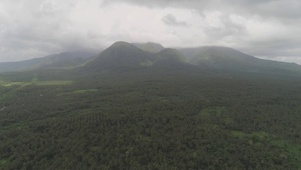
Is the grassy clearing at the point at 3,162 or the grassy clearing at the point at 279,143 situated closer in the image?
the grassy clearing at the point at 3,162

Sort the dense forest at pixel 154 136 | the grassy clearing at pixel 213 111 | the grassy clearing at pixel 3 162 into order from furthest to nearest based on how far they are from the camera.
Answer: the grassy clearing at pixel 213 111 → the grassy clearing at pixel 3 162 → the dense forest at pixel 154 136

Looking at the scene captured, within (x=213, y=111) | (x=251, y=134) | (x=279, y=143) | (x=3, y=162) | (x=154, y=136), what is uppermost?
(x=213, y=111)

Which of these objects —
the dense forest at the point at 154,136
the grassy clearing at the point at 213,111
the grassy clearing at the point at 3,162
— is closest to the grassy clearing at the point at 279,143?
the dense forest at the point at 154,136

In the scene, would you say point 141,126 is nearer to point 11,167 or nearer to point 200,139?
point 200,139

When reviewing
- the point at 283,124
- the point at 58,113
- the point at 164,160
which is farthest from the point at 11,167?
the point at 283,124

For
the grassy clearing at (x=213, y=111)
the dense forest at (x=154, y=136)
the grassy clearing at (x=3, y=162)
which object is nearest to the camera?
the dense forest at (x=154, y=136)

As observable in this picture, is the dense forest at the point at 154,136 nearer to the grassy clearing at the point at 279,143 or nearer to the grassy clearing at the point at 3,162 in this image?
the grassy clearing at the point at 279,143

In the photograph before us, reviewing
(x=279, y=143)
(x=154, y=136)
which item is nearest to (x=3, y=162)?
(x=154, y=136)

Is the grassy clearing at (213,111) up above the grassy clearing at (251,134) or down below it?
above

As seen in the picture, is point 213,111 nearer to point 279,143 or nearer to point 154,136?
point 279,143

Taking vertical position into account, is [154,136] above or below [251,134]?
above

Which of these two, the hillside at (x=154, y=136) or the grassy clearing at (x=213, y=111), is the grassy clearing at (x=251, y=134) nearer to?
the hillside at (x=154, y=136)
